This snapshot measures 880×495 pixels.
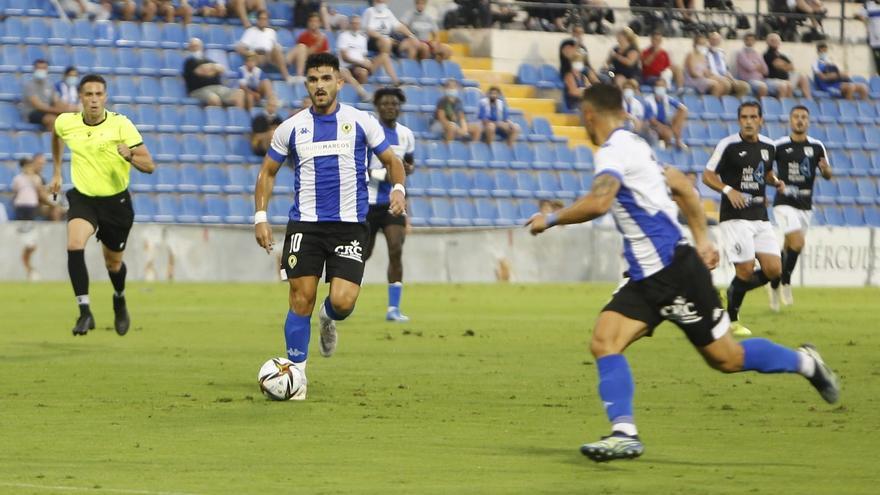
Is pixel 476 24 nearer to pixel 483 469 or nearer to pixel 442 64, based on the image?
pixel 442 64

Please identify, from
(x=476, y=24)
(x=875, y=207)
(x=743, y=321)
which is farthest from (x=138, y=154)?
(x=875, y=207)

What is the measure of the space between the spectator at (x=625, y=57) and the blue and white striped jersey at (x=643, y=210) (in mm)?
24990

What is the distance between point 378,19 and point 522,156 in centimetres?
379

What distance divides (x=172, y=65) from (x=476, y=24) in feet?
25.0

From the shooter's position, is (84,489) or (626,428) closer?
(84,489)

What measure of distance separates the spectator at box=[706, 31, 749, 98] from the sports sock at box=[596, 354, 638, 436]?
2780 centimetres

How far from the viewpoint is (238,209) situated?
1129 inches

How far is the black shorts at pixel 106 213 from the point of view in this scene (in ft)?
50.9

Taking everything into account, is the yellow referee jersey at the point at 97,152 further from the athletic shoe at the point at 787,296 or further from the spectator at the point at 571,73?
the spectator at the point at 571,73

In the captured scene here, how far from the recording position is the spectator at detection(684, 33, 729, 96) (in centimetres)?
3559

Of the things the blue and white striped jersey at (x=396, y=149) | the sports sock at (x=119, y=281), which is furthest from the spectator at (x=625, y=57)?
the sports sock at (x=119, y=281)

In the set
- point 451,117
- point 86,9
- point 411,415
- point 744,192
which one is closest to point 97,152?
point 411,415

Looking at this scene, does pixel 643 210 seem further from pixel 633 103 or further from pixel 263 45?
pixel 633 103

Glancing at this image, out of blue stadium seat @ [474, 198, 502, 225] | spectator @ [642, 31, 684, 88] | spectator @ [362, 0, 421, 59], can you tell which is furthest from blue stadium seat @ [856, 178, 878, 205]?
spectator @ [362, 0, 421, 59]
